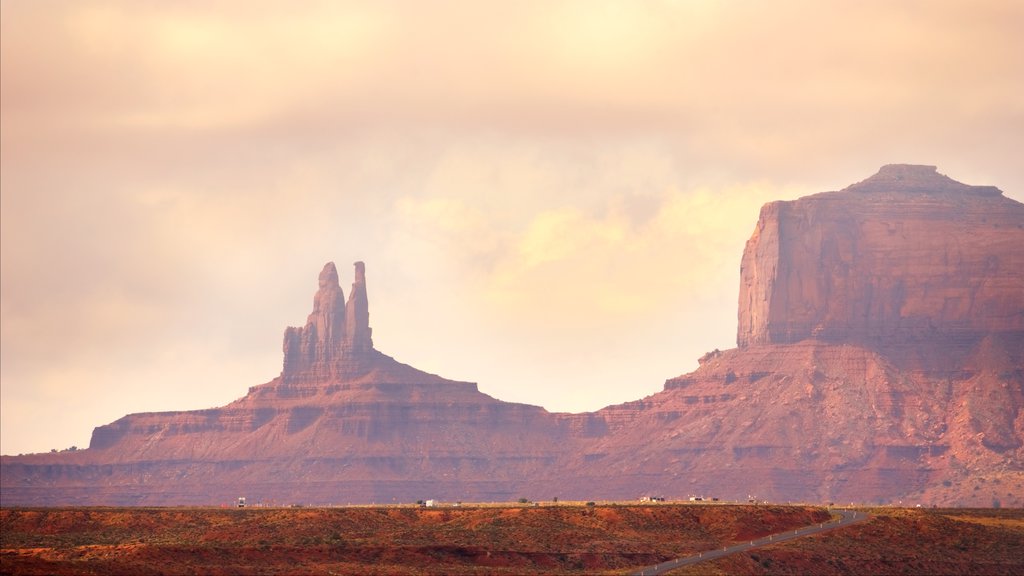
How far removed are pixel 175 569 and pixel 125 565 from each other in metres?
4.26

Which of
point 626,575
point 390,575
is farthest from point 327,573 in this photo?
point 626,575

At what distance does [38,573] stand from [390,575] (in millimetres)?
29513

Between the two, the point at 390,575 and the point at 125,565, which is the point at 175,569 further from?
the point at 390,575

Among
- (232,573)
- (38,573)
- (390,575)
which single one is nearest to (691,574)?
(390,575)

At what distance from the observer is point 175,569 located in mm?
199875

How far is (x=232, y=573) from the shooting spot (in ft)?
655

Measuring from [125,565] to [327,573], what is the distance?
54.1 feet

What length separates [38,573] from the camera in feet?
613

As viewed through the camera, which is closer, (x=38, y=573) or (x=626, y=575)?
(x=38, y=573)

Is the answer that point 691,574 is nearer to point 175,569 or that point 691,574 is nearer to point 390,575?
point 390,575

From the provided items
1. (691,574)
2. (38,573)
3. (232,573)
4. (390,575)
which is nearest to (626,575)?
(691,574)

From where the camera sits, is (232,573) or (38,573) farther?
(232,573)

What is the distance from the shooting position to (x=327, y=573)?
199 metres

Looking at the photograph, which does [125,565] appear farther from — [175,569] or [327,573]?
[327,573]
